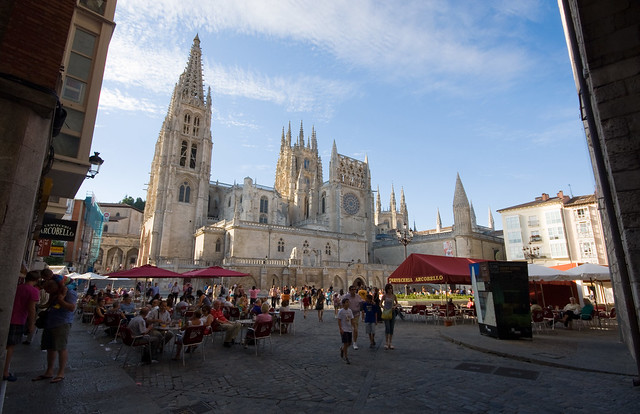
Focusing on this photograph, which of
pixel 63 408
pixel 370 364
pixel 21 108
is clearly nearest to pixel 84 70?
pixel 21 108

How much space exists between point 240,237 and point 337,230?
15190mm

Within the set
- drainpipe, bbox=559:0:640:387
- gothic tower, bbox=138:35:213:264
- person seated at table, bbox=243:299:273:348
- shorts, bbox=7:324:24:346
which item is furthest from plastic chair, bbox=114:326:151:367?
gothic tower, bbox=138:35:213:264

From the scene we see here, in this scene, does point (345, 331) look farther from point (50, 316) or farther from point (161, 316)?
point (50, 316)

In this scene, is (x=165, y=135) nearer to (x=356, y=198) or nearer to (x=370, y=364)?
(x=356, y=198)

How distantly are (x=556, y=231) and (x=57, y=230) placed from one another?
37174 millimetres

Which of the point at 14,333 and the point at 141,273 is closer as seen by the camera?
the point at 14,333

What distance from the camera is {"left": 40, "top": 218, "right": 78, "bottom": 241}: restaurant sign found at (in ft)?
34.7

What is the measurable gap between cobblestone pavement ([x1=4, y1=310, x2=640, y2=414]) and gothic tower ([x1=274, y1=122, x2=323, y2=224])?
Result: 4084cm

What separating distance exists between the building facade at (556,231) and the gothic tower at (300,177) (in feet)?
82.8

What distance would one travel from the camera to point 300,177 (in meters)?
52.4

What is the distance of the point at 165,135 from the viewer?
128 feet

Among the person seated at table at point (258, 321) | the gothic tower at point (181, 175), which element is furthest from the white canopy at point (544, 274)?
the gothic tower at point (181, 175)

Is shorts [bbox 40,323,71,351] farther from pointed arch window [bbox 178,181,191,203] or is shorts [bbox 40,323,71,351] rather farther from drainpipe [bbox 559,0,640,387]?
pointed arch window [bbox 178,181,191,203]

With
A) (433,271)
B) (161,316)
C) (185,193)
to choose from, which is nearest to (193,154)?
(185,193)
